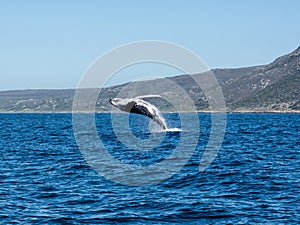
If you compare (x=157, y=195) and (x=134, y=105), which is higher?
(x=134, y=105)

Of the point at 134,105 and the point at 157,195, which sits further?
the point at 134,105

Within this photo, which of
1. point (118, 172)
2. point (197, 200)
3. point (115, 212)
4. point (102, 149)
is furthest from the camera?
point (102, 149)

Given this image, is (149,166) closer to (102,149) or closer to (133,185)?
(133,185)

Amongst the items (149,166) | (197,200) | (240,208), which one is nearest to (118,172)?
(149,166)

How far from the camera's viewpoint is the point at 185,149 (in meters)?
44.2

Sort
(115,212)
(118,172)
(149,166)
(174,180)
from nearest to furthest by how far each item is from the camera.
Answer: (115,212), (174,180), (118,172), (149,166)

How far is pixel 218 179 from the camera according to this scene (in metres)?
27.4

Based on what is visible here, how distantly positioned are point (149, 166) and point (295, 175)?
9.01 metres

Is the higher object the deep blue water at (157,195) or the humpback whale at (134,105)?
the humpback whale at (134,105)

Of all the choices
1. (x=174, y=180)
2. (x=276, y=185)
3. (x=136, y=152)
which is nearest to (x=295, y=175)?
(x=276, y=185)

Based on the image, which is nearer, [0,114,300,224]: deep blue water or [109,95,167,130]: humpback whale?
[0,114,300,224]: deep blue water

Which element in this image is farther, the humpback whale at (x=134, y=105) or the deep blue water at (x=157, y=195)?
the humpback whale at (x=134, y=105)

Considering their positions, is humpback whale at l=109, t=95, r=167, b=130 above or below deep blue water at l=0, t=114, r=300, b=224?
above

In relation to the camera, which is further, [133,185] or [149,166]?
[149,166]
